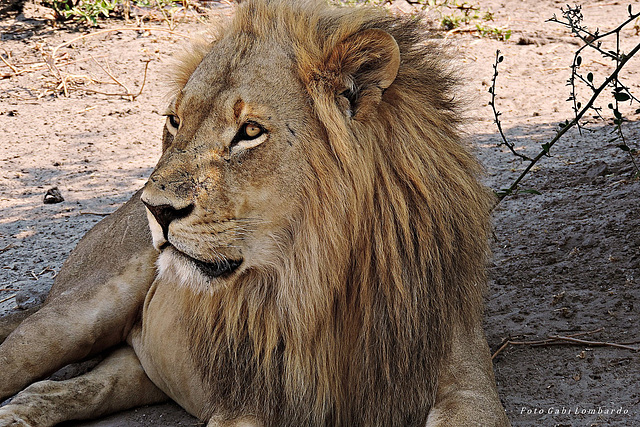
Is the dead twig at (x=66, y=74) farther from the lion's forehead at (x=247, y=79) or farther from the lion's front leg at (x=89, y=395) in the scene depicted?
the lion's forehead at (x=247, y=79)

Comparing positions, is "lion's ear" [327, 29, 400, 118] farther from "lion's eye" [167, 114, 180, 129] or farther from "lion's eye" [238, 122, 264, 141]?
"lion's eye" [167, 114, 180, 129]

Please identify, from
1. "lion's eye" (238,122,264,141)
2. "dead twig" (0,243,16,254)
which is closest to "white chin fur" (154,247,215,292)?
"lion's eye" (238,122,264,141)

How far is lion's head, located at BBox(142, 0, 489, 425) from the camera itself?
240cm

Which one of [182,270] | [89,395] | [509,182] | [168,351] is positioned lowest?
[89,395]

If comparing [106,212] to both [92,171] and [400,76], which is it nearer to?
[92,171]

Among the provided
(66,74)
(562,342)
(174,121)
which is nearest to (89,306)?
(174,121)

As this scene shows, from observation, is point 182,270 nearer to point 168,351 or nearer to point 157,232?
point 157,232

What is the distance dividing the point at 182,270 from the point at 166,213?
212 millimetres

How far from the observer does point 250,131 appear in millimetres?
2432

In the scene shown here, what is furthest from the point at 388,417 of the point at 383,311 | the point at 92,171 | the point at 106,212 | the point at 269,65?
the point at 92,171

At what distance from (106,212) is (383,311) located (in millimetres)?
3418

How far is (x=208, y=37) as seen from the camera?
306cm

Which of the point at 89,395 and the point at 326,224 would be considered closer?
the point at 326,224

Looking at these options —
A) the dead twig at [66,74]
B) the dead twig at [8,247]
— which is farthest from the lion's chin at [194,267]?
the dead twig at [66,74]
